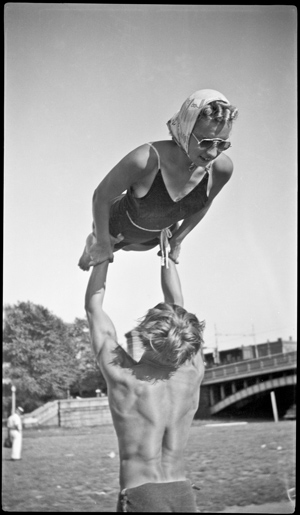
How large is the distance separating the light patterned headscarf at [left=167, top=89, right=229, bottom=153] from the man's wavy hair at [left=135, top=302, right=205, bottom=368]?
96 centimetres

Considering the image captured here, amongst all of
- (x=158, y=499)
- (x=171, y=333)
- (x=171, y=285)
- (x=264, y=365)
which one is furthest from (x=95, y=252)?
(x=158, y=499)

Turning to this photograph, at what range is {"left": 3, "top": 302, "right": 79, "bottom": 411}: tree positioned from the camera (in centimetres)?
398

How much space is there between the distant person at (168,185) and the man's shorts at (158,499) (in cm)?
130

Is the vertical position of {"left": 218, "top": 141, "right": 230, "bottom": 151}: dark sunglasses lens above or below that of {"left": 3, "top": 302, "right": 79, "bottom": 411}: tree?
above

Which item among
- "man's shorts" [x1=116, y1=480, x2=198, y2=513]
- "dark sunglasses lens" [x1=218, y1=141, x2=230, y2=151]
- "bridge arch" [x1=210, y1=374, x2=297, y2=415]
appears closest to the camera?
"man's shorts" [x1=116, y1=480, x2=198, y2=513]

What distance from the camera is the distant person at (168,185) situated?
150 inches

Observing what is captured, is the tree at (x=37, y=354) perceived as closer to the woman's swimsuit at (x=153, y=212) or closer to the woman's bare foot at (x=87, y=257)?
the woman's bare foot at (x=87, y=257)

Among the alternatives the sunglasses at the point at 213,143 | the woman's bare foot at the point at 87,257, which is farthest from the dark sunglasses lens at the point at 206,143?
the woman's bare foot at the point at 87,257

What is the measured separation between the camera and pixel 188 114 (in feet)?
12.6

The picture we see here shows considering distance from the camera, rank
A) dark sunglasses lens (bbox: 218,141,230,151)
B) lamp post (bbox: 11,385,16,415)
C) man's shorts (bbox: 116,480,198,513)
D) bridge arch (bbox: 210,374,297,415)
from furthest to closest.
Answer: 1. bridge arch (bbox: 210,374,297,415)
2. lamp post (bbox: 11,385,16,415)
3. dark sunglasses lens (bbox: 218,141,230,151)
4. man's shorts (bbox: 116,480,198,513)

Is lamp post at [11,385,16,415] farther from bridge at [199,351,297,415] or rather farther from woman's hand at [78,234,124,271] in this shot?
bridge at [199,351,297,415]

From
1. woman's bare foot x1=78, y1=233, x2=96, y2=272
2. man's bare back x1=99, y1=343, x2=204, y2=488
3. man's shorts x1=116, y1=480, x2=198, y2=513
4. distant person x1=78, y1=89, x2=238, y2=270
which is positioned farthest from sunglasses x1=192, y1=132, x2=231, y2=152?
man's shorts x1=116, y1=480, x2=198, y2=513

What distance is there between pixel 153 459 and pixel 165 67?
92.8 inches

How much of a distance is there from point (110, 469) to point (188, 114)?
209cm
